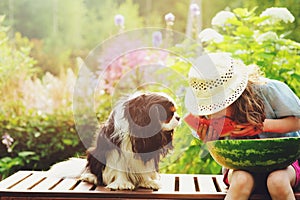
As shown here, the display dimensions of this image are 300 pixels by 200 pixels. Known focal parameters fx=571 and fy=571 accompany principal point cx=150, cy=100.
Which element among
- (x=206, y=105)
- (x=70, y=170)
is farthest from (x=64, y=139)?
(x=206, y=105)

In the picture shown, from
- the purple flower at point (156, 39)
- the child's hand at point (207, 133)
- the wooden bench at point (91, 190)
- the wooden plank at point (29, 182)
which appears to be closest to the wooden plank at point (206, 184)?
the wooden bench at point (91, 190)

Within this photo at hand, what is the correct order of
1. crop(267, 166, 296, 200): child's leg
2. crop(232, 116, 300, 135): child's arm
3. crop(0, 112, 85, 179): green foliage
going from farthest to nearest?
1. crop(0, 112, 85, 179): green foliage
2. crop(232, 116, 300, 135): child's arm
3. crop(267, 166, 296, 200): child's leg

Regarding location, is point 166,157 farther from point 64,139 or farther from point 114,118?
point 64,139

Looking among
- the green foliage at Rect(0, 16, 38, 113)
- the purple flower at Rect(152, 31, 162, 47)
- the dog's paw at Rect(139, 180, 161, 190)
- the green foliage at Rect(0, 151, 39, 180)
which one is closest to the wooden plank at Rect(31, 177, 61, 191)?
the dog's paw at Rect(139, 180, 161, 190)

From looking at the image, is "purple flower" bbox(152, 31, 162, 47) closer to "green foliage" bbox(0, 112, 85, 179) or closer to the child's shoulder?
"green foliage" bbox(0, 112, 85, 179)

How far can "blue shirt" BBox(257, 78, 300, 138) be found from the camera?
8.15 ft

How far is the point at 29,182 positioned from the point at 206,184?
862 millimetres

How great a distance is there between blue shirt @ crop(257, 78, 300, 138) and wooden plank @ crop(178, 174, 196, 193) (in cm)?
49

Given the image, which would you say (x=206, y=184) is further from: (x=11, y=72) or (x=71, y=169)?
(x=11, y=72)

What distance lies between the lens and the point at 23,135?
4242 mm

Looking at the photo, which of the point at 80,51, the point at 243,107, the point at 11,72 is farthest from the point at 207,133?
the point at 80,51

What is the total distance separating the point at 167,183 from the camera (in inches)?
109

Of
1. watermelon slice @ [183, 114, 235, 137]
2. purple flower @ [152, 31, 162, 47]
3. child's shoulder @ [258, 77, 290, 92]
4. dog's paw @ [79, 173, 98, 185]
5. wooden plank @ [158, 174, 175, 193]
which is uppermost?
purple flower @ [152, 31, 162, 47]

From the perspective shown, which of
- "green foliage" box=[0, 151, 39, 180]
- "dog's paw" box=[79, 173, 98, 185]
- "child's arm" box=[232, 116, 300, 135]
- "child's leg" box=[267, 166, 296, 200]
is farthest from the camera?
"green foliage" box=[0, 151, 39, 180]
